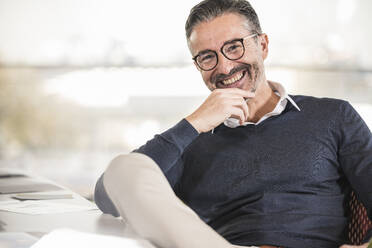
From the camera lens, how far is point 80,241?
85cm

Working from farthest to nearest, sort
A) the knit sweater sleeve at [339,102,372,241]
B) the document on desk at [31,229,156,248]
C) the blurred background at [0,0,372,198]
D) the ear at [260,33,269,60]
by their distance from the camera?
the blurred background at [0,0,372,198], the ear at [260,33,269,60], the knit sweater sleeve at [339,102,372,241], the document on desk at [31,229,156,248]

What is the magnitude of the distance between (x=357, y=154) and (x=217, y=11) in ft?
1.95

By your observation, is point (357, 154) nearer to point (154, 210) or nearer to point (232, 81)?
point (232, 81)

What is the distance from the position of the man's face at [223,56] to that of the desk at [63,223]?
530 mm

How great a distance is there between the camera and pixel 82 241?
2.79ft

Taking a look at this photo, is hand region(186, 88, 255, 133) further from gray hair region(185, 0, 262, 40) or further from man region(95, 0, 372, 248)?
gray hair region(185, 0, 262, 40)

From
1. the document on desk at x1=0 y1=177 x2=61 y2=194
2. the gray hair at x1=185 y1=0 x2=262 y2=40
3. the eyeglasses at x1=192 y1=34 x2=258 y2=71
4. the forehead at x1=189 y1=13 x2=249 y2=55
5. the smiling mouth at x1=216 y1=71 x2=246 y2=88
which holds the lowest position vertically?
the document on desk at x1=0 y1=177 x2=61 y2=194

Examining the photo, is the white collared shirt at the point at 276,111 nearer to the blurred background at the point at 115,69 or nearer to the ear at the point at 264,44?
the ear at the point at 264,44

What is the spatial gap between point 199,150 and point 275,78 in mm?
2842

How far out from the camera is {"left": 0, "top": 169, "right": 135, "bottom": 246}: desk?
43.8 inches

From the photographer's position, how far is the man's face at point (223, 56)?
1.53 metres

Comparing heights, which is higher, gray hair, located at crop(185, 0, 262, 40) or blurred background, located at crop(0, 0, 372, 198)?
gray hair, located at crop(185, 0, 262, 40)

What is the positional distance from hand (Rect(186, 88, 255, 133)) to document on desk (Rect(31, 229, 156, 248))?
57 centimetres

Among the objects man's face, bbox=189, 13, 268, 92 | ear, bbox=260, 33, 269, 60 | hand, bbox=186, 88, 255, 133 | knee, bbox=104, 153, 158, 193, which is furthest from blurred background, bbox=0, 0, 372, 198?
knee, bbox=104, 153, 158, 193
